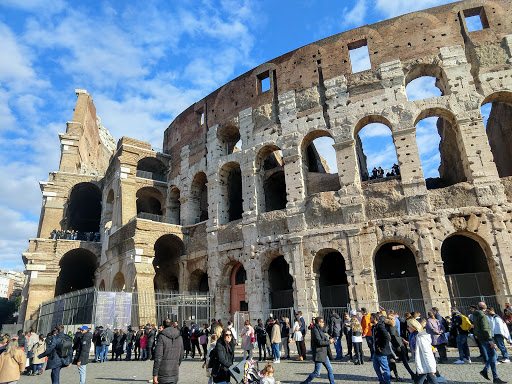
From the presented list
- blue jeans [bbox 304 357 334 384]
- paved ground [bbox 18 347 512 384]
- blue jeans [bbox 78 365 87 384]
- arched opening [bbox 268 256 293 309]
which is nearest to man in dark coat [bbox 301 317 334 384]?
blue jeans [bbox 304 357 334 384]

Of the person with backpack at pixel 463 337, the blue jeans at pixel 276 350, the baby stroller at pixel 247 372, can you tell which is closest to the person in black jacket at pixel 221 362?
the baby stroller at pixel 247 372

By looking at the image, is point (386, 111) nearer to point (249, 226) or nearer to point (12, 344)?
point (249, 226)

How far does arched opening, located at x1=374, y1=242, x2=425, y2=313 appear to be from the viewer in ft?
44.3

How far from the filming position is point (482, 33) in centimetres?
1522

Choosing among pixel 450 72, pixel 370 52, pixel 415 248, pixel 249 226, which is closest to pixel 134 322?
pixel 249 226

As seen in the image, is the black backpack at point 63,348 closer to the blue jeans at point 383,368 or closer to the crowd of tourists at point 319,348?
the crowd of tourists at point 319,348

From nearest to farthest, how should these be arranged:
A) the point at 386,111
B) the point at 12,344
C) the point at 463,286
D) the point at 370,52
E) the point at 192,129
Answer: the point at 12,344 → the point at 463,286 → the point at 386,111 → the point at 370,52 → the point at 192,129

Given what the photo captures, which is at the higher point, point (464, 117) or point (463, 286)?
point (464, 117)

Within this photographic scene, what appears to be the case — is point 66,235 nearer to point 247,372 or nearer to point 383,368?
point 247,372

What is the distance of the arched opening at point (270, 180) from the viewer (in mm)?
17656

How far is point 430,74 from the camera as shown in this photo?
52.4 feet

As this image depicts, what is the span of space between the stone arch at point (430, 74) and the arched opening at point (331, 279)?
7816mm

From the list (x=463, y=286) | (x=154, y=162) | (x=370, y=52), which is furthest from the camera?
(x=154, y=162)

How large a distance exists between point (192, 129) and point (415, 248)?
44.3 feet
